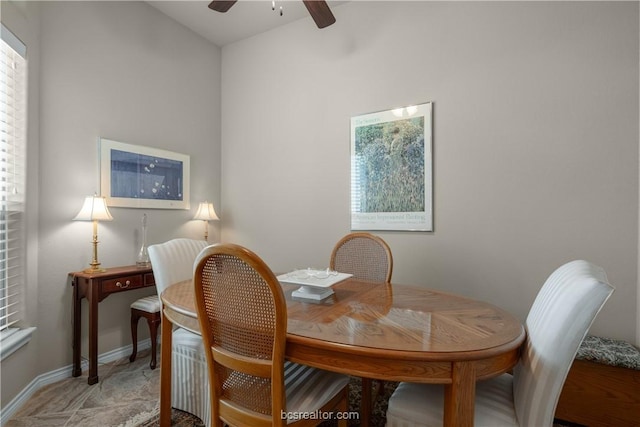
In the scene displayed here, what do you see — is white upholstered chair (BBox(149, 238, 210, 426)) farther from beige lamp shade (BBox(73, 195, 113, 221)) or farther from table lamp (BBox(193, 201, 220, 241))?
table lamp (BBox(193, 201, 220, 241))

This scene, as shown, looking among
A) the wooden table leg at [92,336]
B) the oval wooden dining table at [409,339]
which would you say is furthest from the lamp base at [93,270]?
the oval wooden dining table at [409,339]

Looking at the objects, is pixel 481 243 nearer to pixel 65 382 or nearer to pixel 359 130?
pixel 359 130

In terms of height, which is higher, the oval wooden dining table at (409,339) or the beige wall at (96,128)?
the beige wall at (96,128)

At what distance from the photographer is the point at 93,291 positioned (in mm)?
2225

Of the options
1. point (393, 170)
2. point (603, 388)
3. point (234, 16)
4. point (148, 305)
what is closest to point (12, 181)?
point (148, 305)

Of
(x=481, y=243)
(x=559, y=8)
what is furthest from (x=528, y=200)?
(x=559, y=8)

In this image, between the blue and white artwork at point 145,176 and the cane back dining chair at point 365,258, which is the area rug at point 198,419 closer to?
the cane back dining chair at point 365,258

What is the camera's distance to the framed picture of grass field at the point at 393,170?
8.40 feet

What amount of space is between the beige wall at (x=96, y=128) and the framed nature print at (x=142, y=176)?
2.8 inches

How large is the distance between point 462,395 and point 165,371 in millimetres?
1465

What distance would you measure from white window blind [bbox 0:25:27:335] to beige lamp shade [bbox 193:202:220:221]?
4.62 ft

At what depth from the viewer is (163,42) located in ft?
10.1

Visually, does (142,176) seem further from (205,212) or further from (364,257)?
(364,257)

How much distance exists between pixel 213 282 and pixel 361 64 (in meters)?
2.48
